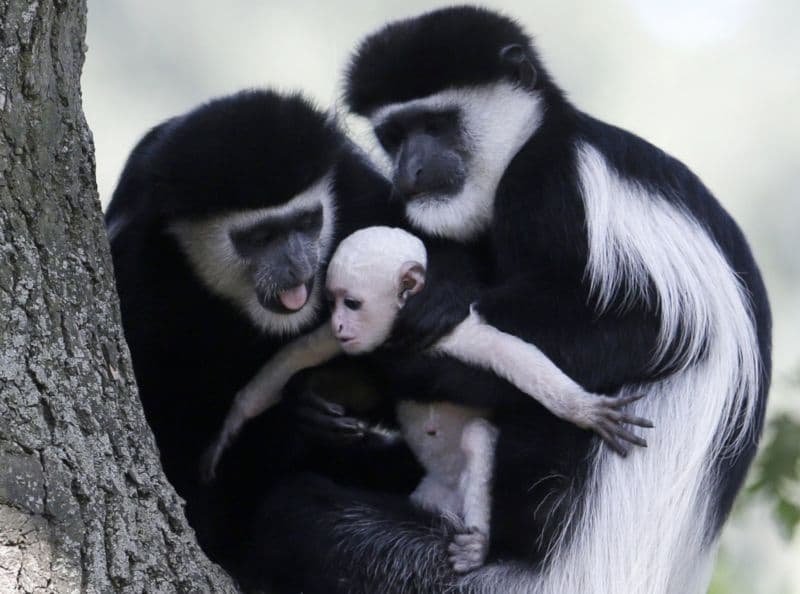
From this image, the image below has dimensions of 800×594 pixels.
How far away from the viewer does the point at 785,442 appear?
313cm

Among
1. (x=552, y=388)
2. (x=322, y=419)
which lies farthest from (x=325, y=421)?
(x=552, y=388)

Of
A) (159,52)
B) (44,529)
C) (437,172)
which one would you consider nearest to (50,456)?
(44,529)

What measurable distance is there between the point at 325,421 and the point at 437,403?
28 centimetres

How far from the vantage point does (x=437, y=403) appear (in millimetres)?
2508

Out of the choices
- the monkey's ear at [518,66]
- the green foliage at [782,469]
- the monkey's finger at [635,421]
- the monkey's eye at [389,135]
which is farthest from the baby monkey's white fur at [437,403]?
the green foliage at [782,469]

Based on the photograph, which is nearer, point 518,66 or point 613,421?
point 613,421

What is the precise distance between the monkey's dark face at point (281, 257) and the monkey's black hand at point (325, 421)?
0.25 meters

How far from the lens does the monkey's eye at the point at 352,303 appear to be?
2420 millimetres

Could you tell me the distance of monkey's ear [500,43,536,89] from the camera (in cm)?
269

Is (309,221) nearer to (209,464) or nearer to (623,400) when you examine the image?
(209,464)

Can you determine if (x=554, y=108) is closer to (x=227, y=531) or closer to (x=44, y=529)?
(x=227, y=531)

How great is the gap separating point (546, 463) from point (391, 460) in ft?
2.03

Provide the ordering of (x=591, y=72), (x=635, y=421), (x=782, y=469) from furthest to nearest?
(x=591, y=72), (x=782, y=469), (x=635, y=421)

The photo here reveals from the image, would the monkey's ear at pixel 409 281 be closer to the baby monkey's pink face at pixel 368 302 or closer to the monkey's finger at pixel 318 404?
the baby monkey's pink face at pixel 368 302
